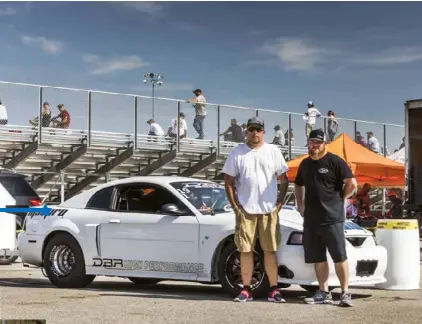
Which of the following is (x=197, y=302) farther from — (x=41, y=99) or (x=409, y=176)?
(x=41, y=99)

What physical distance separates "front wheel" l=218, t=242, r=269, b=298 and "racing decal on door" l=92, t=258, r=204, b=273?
31cm

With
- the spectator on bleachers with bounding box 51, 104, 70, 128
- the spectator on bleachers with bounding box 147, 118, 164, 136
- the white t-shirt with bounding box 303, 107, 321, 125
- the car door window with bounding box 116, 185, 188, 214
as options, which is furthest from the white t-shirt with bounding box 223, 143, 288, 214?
the white t-shirt with bounding box 303, 107, 321, 125

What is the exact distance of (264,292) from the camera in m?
9.96

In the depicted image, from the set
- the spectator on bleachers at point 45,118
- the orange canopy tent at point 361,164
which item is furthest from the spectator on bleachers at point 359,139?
the spectator on bleachers at point 45,118

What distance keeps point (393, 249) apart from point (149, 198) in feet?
9.81

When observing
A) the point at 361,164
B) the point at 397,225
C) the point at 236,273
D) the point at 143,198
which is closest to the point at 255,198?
the point at 236,273

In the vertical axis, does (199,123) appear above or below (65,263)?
above

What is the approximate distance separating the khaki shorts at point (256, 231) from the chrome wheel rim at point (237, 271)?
0.83 feet

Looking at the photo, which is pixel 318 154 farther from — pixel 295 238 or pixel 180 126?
pixel 180 126

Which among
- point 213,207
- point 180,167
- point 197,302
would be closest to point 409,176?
point 213,207

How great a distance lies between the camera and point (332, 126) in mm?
30859

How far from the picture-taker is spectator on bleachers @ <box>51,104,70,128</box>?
2598 centimetres

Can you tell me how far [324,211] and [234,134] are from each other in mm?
20363

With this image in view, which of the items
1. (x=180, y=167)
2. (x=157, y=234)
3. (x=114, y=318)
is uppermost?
(x=180, y=167)
